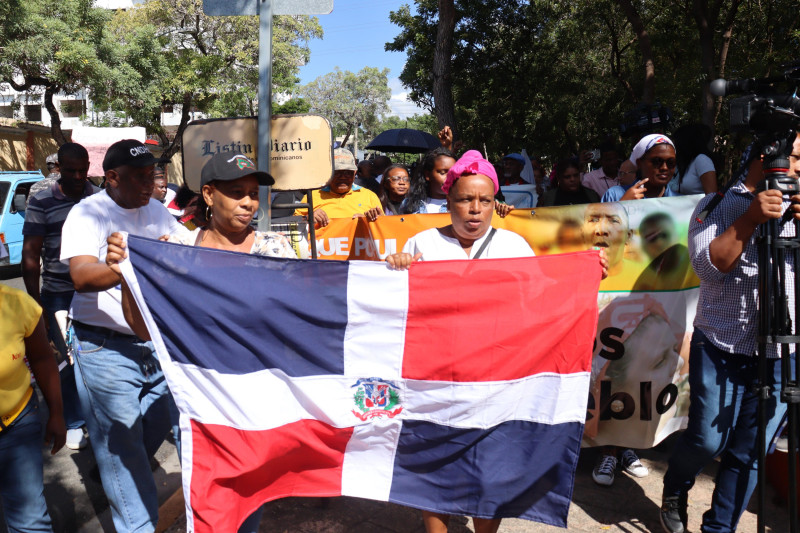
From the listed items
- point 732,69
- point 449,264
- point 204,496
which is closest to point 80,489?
point 204,496

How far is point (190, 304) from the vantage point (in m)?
2.86

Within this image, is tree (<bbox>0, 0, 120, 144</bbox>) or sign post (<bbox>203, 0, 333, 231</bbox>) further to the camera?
tree (<bbox>0, 0, 120, 144</bbox>)

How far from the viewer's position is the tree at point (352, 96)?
86875mm

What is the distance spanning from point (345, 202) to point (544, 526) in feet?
9.93

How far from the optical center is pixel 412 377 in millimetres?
3045

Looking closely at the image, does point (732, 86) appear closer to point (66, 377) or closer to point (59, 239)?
point (59, 239)

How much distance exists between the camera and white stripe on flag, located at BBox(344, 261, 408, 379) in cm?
302

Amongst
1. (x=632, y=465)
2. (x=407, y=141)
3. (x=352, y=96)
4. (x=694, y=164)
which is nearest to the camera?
(x=632, y=465)

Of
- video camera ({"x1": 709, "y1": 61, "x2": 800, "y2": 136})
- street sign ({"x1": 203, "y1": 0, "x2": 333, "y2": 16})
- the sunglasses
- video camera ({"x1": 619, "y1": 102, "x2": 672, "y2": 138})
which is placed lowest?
the sunglasses

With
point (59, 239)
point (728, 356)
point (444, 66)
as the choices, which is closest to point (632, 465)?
point (728, 356)

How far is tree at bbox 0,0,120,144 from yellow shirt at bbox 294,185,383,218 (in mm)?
19019

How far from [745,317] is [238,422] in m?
2.29

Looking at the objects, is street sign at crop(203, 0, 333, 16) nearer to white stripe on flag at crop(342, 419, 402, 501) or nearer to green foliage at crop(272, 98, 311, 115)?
white stripe on flag at crop(342, 419, 402, 501)

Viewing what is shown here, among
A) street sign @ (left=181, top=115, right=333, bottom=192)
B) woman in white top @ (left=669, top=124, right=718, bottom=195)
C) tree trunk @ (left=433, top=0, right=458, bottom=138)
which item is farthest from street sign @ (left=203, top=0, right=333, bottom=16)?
tree trunk @ (left=433, top=0, right=458, bottom=138)
